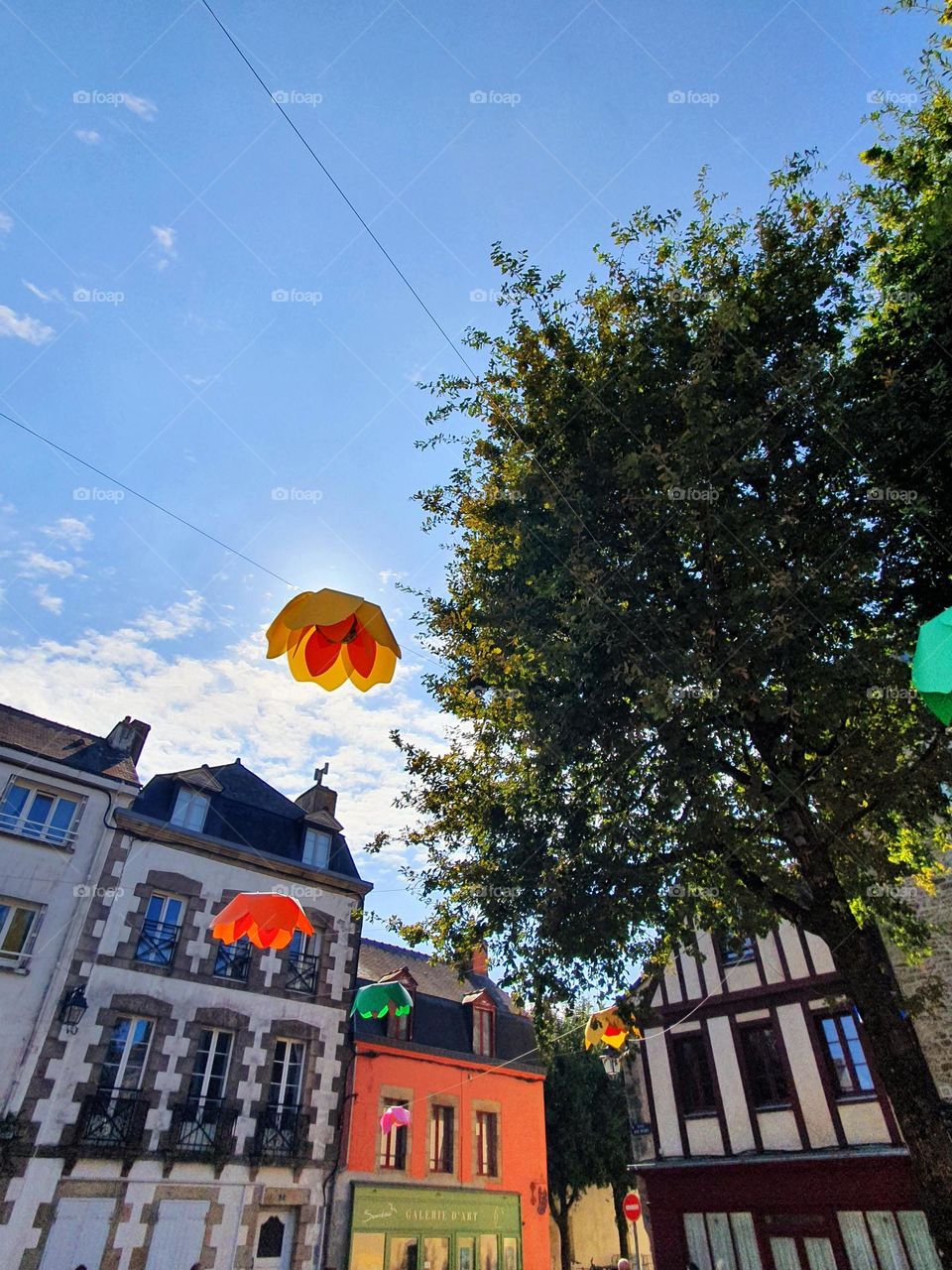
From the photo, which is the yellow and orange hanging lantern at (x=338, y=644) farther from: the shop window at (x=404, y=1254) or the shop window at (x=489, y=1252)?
the shop window at (x=489, y=1252)

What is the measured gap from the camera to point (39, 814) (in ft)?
49.4

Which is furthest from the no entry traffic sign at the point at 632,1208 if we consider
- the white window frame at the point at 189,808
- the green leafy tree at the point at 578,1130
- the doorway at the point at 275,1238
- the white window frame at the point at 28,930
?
the green leafy tree at the point at 578,1130

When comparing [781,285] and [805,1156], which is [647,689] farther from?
[805,1156]

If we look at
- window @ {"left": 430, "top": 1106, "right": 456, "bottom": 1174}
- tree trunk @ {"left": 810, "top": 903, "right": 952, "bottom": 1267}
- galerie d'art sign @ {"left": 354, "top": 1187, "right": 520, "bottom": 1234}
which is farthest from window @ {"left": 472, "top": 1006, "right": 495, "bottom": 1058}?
tree trunk @ {"left": 810, "top": 903, "right": 952, "bottom": 1267}

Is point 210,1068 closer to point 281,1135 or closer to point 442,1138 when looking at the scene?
point 281,1135

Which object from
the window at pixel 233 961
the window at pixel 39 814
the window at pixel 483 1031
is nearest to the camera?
the window at pixel 39 814

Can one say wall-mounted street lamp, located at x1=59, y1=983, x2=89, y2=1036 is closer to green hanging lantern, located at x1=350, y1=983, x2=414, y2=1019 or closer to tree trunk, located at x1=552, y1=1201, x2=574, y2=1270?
green hanging lantern, located at x1=350, y1=983, x2=414, y2=1019

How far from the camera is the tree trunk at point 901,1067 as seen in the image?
6992 mm

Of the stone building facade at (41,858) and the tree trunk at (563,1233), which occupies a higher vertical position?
the stone building facade at (41,858)

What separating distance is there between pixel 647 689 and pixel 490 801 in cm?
316

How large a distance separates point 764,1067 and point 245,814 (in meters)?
13.4

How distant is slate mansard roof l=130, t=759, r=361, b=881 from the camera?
17.4m

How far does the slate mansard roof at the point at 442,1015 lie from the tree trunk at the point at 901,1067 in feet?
43.8

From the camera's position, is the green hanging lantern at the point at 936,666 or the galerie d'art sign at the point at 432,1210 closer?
the green hanging lantern at the point at 936,666
